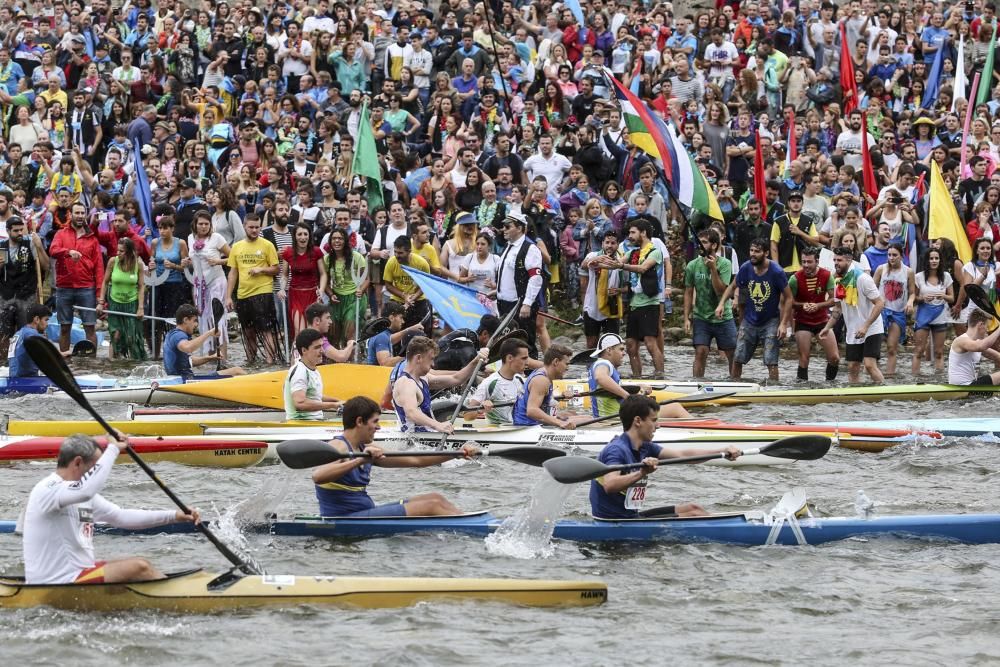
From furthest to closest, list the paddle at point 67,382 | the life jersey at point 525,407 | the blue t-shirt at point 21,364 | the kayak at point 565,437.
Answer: the blue t-shirt at point 21,364 < the life jersey at point 525,407 < the kayak at point 565,437 < the paddle at point 67,382

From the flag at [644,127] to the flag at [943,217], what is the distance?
3.06m

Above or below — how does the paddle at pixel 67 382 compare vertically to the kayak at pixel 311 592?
above

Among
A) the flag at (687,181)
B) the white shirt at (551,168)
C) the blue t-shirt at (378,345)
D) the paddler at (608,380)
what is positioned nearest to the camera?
the paddler at (608,380)

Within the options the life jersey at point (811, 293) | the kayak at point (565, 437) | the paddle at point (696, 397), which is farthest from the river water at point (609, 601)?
the life jersey at point (811, 293)

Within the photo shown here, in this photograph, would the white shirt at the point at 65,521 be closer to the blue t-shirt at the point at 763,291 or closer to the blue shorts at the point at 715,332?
the blue t-shirt at the point at 763,291

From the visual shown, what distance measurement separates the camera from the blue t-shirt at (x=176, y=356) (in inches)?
631

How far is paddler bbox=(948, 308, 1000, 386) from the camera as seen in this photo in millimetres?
15180

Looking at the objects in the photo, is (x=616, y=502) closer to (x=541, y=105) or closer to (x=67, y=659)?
(x=67, y=659)

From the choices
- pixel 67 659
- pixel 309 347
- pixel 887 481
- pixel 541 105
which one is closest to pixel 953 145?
pixel 541 105

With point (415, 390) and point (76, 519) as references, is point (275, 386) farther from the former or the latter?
point (76, 519)

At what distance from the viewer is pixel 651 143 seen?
18.0 metres

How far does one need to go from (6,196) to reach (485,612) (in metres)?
12.1

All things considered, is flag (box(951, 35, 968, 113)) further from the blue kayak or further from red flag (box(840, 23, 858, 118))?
the blue kayak

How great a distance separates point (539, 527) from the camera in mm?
10180
